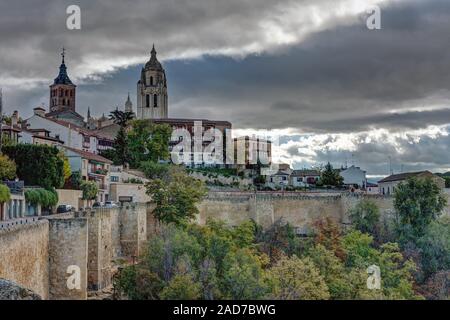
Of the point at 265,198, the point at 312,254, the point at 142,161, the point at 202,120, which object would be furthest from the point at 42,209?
the point at 202,120

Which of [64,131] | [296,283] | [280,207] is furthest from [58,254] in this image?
[64,131]

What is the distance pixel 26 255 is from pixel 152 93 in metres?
83.6

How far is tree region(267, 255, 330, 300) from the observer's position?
24828 millimetres

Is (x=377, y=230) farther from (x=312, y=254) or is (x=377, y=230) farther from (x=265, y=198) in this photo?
(x=312, y=254)

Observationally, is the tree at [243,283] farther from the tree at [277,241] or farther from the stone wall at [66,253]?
the tree at [277,241]

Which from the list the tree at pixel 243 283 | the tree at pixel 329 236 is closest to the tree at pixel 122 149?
the tree at pixel 329 236

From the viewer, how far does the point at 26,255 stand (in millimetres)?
17438

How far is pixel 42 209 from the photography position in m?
33.9

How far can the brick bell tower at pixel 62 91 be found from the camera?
317ft

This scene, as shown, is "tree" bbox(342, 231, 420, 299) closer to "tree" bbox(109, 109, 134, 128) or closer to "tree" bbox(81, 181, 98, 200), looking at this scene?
"tree" bbox(81, 181, 98, 200)

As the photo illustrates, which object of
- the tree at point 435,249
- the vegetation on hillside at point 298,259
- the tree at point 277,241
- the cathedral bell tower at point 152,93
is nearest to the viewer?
the vegetation on hillside at point 298,259

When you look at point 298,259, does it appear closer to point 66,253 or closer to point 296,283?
point 296,283

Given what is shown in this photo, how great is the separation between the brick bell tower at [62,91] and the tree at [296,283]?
246ft

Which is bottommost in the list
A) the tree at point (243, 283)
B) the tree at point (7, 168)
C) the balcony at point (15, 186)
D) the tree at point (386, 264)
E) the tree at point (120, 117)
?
the tree at point (386, 264)
